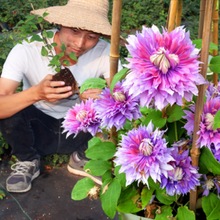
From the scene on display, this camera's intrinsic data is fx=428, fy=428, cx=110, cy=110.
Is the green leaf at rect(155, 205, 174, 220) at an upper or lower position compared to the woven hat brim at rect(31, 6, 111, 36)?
lower

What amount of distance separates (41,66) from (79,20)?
38 centimetres

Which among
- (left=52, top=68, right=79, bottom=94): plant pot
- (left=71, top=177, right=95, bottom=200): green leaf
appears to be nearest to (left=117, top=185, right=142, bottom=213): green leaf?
(left=71, top=177, right=95, bottom=200): green leaf

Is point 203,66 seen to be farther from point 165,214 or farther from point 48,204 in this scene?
point 48,204

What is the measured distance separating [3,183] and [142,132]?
160 cm

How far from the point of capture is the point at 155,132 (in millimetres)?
842

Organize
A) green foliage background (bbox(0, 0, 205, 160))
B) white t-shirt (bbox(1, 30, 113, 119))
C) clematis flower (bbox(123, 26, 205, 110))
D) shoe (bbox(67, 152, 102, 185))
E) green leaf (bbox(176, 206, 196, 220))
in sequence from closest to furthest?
clematis flower (bbox(123, 26, 205, 110))
green leaf (bbox(176, 206, 196, 220))
white t-shirt (bbox(1, 30, 113, 119))
shoe (bbox(67, 152, 102, 185))
green foliage background (bbox(0, 0, 205, 160))

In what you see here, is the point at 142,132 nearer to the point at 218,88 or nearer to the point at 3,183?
the point at 218,88

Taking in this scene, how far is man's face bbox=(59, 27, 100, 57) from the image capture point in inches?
73.8

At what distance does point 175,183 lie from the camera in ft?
3.00

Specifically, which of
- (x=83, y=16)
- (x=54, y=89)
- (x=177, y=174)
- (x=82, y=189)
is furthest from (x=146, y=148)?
(x=83, y=16)

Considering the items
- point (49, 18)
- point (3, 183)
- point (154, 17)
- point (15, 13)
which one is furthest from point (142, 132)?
point (154, 17)

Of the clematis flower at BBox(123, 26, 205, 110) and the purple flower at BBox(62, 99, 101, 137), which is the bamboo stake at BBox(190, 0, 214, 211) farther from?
the purple flower at BBox(62, 99, 101, 137)

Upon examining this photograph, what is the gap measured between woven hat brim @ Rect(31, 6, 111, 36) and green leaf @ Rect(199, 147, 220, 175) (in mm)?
966

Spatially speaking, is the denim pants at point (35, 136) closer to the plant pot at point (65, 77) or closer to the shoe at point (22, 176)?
the shoe at point (22, 176)
